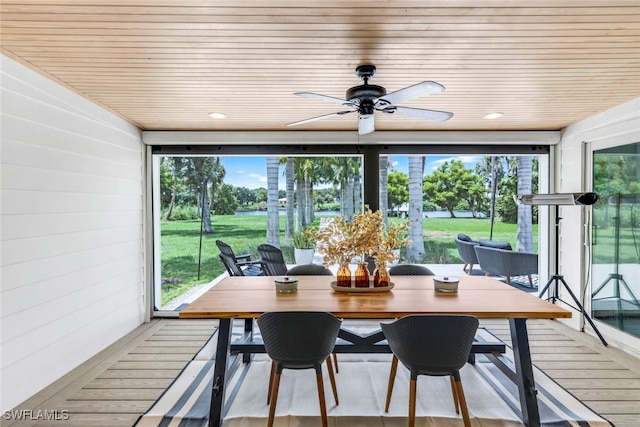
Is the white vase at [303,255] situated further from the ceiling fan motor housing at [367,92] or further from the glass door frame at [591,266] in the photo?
the glass door frame at [591,266]

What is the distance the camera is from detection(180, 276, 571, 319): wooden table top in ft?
6.93

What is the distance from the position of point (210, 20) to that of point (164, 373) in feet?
8.86

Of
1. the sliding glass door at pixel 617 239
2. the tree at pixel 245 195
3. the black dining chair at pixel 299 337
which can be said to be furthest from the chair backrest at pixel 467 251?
the black dining chair at pixel 299 337

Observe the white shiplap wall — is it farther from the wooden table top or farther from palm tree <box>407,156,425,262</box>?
palm tree <box>407,156,425,262</box>

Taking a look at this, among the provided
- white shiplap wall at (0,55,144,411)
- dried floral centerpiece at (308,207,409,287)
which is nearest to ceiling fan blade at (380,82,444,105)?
dried floral centerpiece at (308,207,409,287)

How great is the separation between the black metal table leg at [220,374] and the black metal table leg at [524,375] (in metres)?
1.87

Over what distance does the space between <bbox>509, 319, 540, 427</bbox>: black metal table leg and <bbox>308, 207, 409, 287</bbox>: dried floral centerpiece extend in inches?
35.7

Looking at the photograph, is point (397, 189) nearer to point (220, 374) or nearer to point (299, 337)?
point (299, 337)

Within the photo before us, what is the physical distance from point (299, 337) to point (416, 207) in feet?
11.6

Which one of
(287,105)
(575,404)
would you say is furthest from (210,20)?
(575,404)

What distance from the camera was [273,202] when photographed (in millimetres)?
4902

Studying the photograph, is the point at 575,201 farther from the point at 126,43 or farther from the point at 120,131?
the point at 120,131

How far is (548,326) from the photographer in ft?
13.5

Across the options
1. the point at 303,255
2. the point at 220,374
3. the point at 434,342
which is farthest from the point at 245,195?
the point at 434,342
